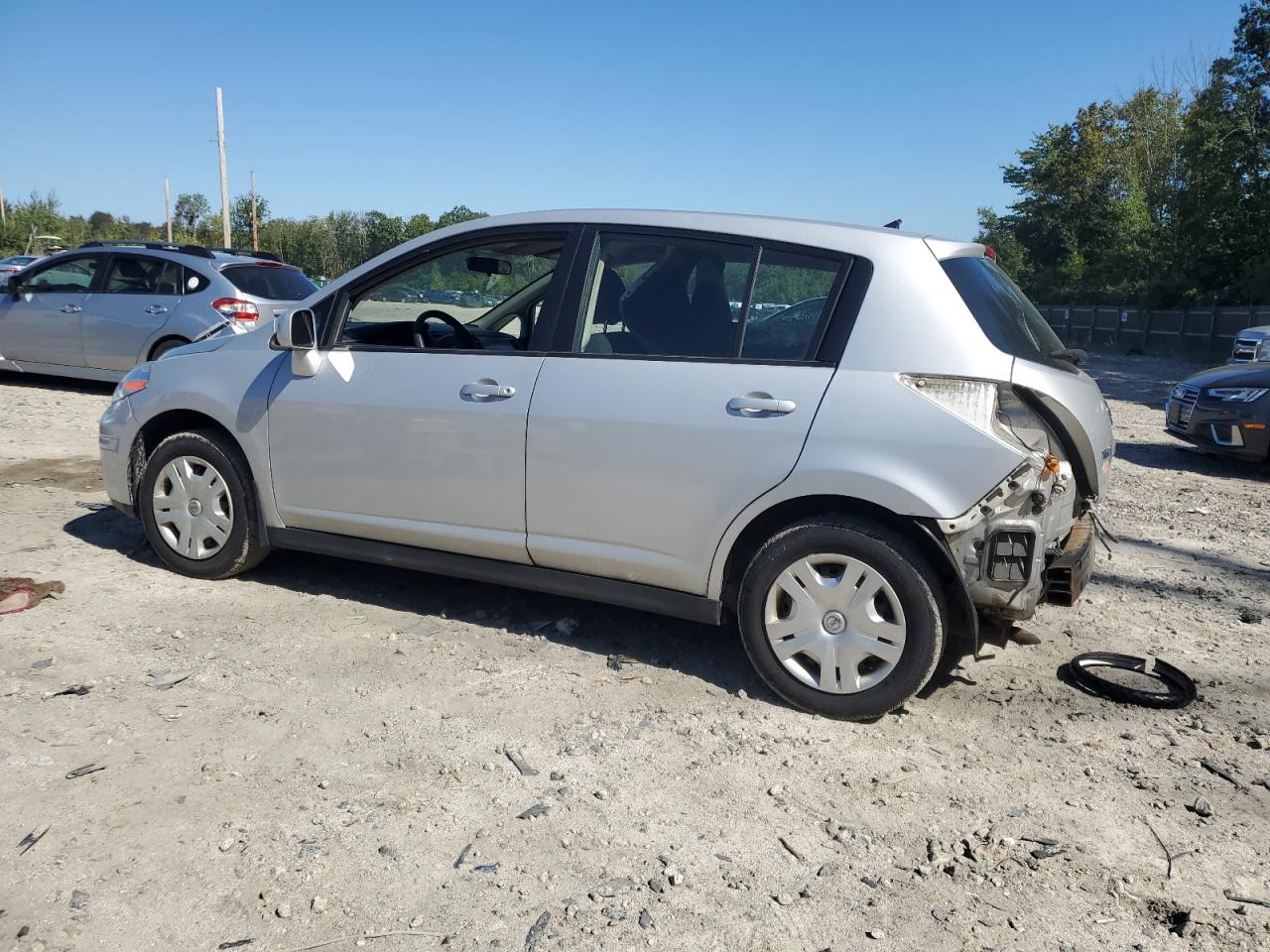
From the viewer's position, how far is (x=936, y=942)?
2650 mm

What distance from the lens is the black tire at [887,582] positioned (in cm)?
372

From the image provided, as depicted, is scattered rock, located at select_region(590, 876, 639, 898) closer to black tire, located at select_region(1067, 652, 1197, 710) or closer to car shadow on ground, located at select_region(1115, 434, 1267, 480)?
black tire, located at select_region(1067, 652, 1197, 710)

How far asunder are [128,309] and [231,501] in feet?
24.5

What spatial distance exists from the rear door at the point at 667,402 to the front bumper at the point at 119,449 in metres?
2.44

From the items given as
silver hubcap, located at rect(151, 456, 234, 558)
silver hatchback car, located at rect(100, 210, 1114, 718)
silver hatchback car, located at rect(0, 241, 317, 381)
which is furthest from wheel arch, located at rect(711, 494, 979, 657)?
silver hatchback car, located at rect(0, 241, 317, 381)

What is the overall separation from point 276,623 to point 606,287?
7.05ft

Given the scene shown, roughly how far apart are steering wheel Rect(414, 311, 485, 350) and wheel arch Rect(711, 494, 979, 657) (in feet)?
5.83

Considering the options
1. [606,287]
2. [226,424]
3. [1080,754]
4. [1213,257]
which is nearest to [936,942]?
[1080,754]

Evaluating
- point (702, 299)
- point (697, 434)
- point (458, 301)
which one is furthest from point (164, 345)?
point (697, 434)

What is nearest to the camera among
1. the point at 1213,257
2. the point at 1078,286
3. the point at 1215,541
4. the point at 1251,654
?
the point at 1251,654

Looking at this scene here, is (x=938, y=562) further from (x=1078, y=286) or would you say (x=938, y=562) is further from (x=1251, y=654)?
(x=1078, y=286)

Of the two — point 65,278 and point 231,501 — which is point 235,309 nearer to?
point 65,278

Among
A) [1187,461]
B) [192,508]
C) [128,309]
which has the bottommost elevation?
[1187,461]

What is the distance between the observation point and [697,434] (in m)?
4.00
